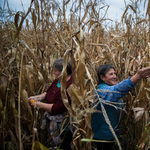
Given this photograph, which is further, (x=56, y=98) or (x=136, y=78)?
(x=56, y=98)

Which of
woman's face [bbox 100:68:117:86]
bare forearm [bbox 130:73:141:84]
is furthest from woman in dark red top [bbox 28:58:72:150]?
bare forearm [bbox 130:73:141:84]

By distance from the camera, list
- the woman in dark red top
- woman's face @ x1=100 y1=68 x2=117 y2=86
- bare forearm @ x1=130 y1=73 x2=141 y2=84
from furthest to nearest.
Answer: woman's face @ x1=100 y1=68 x2=117 y2=86 → the woman in dark red top → bare forearm @ x1=130 y1=73 x2=141 y2=84

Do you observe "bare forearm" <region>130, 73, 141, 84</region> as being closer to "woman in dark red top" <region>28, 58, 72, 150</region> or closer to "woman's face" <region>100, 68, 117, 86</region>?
"woman's face" <region>100, 68, 117, 86</region>

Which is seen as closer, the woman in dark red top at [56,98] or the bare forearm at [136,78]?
the bare forearm at [136,78]

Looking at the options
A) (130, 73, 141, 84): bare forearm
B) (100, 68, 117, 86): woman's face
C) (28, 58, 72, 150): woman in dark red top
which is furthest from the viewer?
(100, 68, 117, 86): woman's face

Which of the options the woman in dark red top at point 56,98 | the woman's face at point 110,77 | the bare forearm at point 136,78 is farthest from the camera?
the woman's face at point 110,77

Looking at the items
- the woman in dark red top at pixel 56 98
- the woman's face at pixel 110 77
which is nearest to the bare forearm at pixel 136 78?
the woman's face at pixel 110 77

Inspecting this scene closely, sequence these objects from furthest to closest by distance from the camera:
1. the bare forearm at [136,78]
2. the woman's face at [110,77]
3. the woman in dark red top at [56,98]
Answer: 1. the woman's face at [110,77]
2. the woman in dark red top at [56,98]
3. the bare forearm at [136,78]

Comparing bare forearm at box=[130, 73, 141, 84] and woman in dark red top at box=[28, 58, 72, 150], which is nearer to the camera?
bare forearm at box=[130, 73, 141, 84]

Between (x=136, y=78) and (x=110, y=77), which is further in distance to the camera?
(x=110, y=77)

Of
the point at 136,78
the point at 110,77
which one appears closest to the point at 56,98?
the point at 110,77

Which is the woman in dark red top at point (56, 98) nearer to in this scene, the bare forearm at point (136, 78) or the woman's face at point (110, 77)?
the woman's face at point (110, 77)

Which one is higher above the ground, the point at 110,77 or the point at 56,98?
the point at 110,77

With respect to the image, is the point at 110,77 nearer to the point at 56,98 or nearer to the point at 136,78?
the point at 136,78
